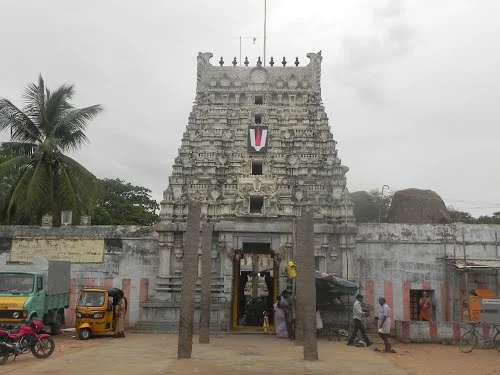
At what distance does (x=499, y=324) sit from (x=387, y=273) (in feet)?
20.1

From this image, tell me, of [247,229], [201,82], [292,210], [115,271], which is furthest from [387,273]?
[201,82]

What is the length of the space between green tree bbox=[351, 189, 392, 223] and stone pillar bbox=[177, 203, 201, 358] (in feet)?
141

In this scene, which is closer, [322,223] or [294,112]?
[322,223]

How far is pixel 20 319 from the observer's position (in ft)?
51.5

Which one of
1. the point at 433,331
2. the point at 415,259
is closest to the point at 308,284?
the point at 433,331

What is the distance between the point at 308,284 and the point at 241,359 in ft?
8.53

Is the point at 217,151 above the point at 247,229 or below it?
above

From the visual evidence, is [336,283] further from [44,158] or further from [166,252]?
[44,158]

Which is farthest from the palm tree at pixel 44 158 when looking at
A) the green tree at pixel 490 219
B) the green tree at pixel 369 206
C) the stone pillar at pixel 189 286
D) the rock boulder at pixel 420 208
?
the green tree at pixel 490 219

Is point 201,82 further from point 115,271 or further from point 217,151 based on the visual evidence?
point 115,271

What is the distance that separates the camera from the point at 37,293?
1708cm

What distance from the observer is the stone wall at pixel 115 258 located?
883 inches

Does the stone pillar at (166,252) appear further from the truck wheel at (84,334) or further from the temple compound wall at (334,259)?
the truck wheel at (84,334)

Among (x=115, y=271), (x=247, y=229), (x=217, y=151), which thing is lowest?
(x=115, y=271)
